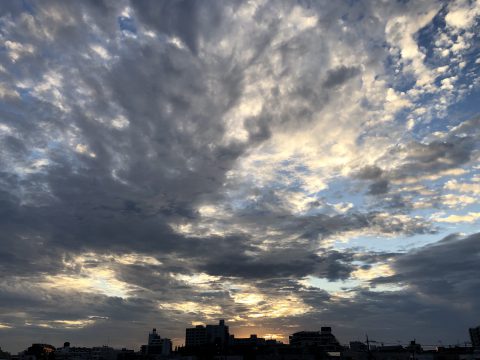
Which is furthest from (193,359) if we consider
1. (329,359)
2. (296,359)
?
(329,359)

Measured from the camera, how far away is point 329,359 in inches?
6491

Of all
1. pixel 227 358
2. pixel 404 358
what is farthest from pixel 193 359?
pixel 404 358

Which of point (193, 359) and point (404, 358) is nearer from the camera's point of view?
point (404, 358)

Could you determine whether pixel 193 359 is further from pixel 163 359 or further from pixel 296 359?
pixel 296 359

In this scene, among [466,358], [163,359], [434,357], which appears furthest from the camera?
[163,359]

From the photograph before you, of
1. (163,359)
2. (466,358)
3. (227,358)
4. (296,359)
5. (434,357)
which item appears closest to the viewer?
(466,358)

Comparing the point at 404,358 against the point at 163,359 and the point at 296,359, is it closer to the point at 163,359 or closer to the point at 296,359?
the point at 296,359

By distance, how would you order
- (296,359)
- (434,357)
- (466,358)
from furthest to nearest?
(296,359) → (434,357) → (466,358)

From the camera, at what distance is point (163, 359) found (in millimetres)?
195000

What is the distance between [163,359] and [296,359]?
241ft

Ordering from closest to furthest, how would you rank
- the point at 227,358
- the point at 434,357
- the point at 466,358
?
the point at 466,358 → the point at 434,357 → the point at 227,358

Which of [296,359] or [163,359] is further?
[163,359]

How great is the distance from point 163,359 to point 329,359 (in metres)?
84.4

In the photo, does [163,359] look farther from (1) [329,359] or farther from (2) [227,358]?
(1) [329,359]
